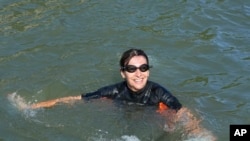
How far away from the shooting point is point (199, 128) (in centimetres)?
701

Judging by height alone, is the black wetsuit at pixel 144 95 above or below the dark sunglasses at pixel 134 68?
below

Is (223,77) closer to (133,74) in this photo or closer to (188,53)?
(188,53)

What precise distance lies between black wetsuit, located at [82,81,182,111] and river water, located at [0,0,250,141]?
18cm

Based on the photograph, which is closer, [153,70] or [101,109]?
[101,109]

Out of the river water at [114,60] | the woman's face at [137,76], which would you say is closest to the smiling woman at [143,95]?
the woman's face at [137,76]

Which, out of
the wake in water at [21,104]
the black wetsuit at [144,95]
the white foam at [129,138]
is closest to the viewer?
the white foam at [129,138]

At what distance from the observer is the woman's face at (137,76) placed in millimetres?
6879

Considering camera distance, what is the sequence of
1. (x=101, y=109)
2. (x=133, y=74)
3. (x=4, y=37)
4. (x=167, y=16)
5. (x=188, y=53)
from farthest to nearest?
(x=167, y=16), (x=4, y=37), (x=188, y=53), (x=101, y=109), (x=133, y=74)

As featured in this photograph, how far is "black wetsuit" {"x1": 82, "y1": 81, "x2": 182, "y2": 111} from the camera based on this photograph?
7363 mm

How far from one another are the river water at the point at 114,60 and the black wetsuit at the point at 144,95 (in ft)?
0.60

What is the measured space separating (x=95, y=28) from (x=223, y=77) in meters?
3.35

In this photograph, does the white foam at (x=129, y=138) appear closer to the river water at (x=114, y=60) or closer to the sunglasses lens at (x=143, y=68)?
the river water at (x=114, y=60)

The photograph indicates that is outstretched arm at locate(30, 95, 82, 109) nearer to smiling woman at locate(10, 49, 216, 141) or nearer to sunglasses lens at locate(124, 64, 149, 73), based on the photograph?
smiling woman at locate(10, 49, 216, 141)

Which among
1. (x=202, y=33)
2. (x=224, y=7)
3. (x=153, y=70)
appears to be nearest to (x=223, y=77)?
(x=153, y=70)
